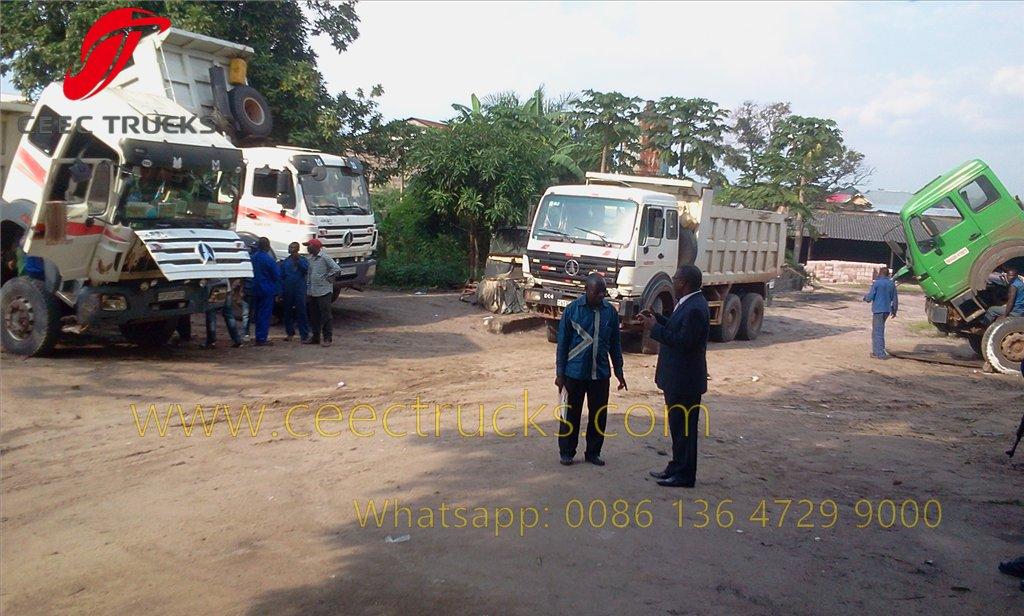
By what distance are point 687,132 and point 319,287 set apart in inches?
553

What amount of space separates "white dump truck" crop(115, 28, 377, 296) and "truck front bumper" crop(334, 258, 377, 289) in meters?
0.02

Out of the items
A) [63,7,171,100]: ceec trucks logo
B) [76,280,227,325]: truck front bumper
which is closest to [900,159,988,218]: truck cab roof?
[76,280,227,325]: truck front bumper

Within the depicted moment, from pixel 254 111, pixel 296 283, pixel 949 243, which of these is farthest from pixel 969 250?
pixel 254 111

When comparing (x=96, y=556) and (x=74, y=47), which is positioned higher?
(x=74, y=47)

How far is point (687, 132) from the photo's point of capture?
76.2ft

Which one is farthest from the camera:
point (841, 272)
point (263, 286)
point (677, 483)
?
point (841, 272)

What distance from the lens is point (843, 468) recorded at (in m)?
7.23

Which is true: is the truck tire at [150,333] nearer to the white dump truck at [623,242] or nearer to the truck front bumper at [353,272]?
the truck front bumper at [353,272]

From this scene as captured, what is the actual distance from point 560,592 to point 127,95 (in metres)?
9.14

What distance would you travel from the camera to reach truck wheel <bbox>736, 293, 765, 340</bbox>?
16.7 m

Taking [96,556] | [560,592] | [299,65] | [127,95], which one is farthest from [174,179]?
[299,65]

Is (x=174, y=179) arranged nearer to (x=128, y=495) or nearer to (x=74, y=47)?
(x=128, y=495)

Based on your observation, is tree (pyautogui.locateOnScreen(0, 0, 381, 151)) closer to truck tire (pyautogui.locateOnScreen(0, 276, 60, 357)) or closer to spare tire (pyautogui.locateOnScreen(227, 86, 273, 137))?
spare tire (pyautogui.locateOnScreen(227, 86, 273, 137))

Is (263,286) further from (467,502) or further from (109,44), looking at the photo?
(109,44)
